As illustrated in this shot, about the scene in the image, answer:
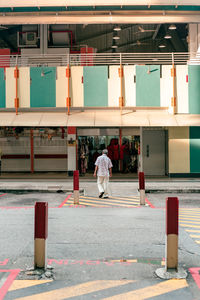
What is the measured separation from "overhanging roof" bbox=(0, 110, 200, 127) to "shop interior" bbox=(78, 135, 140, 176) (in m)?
3.17

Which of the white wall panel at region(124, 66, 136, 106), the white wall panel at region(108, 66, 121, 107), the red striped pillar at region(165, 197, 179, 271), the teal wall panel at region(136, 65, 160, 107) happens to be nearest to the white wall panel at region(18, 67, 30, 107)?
the white wall panel at region(108, 66, 121, 107)

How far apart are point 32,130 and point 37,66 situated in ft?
14.9

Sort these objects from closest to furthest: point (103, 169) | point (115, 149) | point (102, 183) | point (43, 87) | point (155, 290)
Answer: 1. point (155, 290)
2. point (103, 169)
3. point (102, 183)
4. point (43, 87)
5. point (115, 149)

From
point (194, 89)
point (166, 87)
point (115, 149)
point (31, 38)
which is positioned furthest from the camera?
point (31, 38)

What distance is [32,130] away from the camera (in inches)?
1081

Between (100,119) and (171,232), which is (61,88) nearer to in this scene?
(100,119)

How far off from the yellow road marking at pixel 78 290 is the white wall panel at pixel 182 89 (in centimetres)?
1836

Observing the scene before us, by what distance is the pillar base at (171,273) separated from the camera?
576 cm

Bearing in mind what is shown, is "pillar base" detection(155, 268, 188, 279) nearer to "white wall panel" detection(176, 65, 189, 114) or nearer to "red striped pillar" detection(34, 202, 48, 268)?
"red striped pillar" detection(34, 202, 48, 268)

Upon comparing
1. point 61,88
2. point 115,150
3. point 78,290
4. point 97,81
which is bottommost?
point 78,290

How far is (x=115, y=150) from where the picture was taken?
26.3 meters

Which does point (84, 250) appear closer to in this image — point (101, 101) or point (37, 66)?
point (101, 101)

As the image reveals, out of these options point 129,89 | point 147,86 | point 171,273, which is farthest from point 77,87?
point 171,273

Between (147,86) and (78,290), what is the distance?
18827mm
